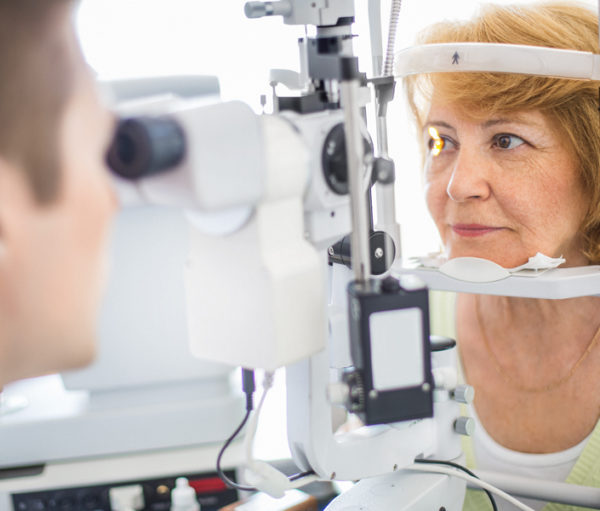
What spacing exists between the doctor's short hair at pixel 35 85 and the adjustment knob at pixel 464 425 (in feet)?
2.62

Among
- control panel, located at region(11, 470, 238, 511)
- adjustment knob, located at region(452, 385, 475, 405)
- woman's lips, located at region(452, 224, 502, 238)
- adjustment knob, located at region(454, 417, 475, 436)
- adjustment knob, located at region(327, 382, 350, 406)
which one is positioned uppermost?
woman's lips, located at region(452, 224, 502, 238)

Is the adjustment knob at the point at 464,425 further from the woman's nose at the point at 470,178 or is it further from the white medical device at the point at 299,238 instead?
the woman's nose at the point at 470,178

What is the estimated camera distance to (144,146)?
588 mm

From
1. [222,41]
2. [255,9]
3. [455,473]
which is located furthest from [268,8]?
[222,41]

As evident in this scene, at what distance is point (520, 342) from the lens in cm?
163

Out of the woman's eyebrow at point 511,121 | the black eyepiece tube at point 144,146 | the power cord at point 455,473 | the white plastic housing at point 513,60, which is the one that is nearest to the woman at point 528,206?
the woman's eyebrow at point 511,121

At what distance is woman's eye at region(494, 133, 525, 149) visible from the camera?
1458 mm

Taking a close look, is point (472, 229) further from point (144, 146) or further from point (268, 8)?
point (144, 146)

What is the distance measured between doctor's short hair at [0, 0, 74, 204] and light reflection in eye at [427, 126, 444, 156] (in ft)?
3.76

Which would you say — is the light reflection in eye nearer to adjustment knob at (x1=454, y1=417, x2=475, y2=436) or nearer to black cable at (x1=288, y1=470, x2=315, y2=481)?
adjustment knob at (x1=454, y1=417, x2=475, y2=436)

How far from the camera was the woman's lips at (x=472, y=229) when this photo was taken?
58.9 inches

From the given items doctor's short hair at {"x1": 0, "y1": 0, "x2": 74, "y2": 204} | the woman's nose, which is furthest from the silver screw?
the woman's nose

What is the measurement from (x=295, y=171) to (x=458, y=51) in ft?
2.16

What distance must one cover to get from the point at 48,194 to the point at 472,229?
1.15m
